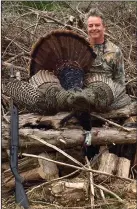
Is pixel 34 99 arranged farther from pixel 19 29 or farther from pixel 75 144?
pixel 19 29

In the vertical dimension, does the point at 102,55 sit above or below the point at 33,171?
above

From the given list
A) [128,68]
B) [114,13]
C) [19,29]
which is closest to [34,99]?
[128,68]

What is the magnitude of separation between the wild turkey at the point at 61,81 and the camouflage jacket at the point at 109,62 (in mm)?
157

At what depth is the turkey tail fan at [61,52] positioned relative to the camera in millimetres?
4883

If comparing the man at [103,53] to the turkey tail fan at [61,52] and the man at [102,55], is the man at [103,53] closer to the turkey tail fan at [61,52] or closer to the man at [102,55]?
the man at [102,55]

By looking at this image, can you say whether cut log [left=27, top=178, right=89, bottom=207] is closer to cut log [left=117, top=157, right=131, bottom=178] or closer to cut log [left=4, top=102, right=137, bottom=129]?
cut log [left=117, top=157, right=131, bottom=178]

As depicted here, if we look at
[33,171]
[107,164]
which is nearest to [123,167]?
[107,164]

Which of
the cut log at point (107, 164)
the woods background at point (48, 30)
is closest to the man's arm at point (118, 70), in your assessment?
the woods background at point (48, 30)

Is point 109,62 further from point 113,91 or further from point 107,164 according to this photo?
point 107,164

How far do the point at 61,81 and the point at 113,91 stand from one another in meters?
0.55

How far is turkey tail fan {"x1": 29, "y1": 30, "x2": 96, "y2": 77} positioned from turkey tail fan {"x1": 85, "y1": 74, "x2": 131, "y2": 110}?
19 cm

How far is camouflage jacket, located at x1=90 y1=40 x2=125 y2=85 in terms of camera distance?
17.3 feet

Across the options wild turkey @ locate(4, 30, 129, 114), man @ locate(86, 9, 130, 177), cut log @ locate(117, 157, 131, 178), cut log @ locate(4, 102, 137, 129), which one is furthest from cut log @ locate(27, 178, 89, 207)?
man @ locate(86, 9, 130, 177)

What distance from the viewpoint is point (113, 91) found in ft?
16.1
